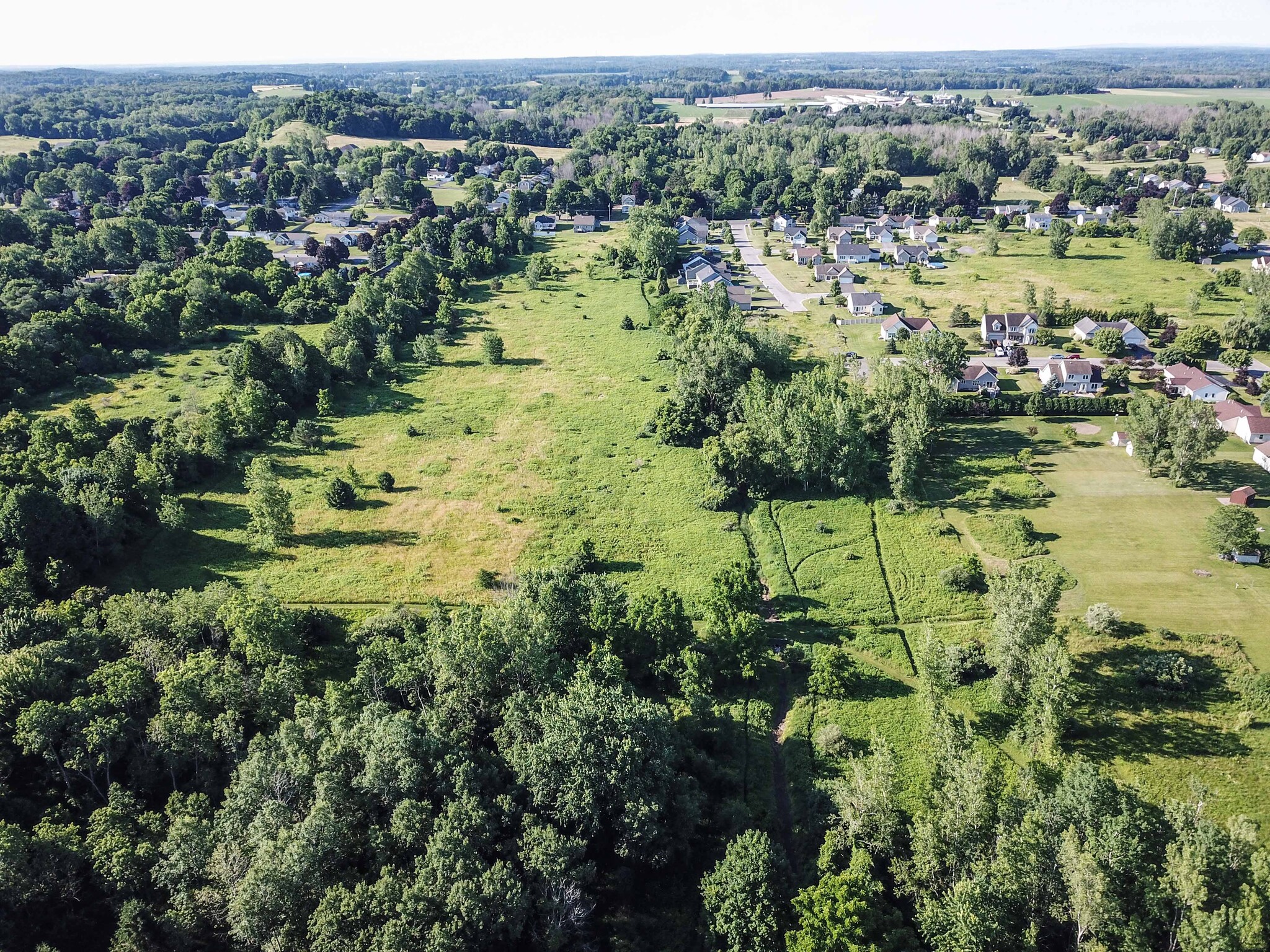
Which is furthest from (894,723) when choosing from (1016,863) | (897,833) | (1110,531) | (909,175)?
(909,175)

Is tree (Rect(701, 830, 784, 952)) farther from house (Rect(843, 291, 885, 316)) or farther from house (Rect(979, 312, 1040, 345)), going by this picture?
house (Rect(843, 291, 885, 316))

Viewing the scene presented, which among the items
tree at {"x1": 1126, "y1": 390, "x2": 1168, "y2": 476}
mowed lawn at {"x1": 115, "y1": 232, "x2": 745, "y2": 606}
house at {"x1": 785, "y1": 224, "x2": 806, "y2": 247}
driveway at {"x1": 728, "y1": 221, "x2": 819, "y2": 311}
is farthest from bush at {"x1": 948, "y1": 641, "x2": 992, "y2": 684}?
house at {"x1": 785, "y1": 224, "x2": 806, "y2": 247}

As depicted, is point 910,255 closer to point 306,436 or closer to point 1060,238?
point 1060,238

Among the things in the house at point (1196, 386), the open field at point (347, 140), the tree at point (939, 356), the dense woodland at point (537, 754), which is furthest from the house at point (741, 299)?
the open field at point (347, 140)

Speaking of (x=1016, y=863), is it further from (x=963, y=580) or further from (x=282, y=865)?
(x=282, y=865)

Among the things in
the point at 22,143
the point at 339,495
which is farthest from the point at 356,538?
the point at 22,143

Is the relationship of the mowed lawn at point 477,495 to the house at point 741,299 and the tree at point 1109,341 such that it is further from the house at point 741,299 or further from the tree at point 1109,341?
the tree at point 1109,341

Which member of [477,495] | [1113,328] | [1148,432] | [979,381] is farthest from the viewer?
[1113,328]
